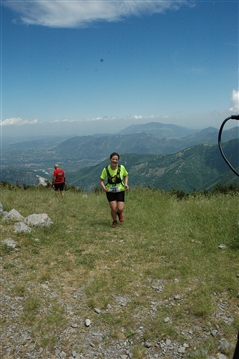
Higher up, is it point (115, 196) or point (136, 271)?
point (115, 196)

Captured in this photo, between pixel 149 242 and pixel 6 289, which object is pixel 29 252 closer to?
pixel 6 289

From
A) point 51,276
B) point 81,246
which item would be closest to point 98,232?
point 81,246

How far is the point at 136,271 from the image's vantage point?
525 centimetres

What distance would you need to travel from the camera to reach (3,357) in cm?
310

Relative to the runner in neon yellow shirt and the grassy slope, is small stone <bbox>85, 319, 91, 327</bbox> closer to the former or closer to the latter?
the grassy slope

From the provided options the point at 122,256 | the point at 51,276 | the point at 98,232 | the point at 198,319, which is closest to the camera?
the point at 198,319

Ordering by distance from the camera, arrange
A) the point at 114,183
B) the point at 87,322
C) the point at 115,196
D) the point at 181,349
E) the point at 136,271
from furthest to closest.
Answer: the point at 115,196 → the point at 114,183 → the point at 136,271 → the point at 87,322 → the point at 181,349

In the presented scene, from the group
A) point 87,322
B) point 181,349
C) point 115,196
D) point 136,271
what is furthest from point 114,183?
point 181,349

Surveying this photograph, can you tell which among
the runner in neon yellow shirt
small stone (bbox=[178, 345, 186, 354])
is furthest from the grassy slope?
the runner in neon yellow shirt

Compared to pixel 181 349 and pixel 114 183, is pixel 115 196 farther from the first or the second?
pixel 181 349

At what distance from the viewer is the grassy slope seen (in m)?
3.67

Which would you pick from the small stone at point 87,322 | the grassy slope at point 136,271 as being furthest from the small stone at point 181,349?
the small stone at point 87,322

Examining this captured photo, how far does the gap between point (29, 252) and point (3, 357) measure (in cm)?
306

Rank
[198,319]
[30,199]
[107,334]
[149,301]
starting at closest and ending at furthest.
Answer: [107,334] → [198,319] → [149,301] → [30,199]
